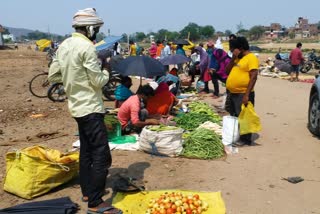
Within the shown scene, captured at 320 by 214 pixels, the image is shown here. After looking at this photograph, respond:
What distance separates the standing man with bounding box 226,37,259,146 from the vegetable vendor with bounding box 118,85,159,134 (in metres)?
1.48

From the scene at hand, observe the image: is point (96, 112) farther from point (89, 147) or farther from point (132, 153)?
point (132, 153)

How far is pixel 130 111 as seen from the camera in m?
6.64

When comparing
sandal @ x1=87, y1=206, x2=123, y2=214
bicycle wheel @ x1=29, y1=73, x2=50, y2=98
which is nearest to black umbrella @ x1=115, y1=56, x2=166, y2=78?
sandal @ x1=87, y1=206, x2=123, y2=214

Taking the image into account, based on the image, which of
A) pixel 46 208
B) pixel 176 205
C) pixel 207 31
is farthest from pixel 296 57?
pixel 207 31

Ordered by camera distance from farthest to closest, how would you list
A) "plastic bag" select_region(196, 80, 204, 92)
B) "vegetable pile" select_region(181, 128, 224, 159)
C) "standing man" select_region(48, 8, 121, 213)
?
"plastic bag" select_region(196, 80, 204, 92) < "vegetable pile" select_region(181, 128, 224, 159) < "standing man" select_region(48, 8, 121, 213)

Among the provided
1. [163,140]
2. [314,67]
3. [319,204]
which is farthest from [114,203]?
[314,67]

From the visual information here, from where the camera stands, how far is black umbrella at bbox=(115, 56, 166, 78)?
8094 mm

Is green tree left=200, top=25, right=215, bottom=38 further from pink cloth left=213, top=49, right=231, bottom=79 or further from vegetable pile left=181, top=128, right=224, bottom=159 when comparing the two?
vegetable pile left=181, top=128, right=224, bottom=159

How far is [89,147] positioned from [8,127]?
189 inches

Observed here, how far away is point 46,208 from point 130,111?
2813 mm

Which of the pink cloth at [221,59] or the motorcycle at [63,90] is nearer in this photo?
the motorcycle at [63,90]

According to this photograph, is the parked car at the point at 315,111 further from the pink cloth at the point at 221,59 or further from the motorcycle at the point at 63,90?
the motorcycle at the point at 63,90

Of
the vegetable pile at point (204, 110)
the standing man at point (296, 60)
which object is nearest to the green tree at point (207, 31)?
the standing man at point (296, 60)

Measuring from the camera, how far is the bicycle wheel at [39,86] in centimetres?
1202
